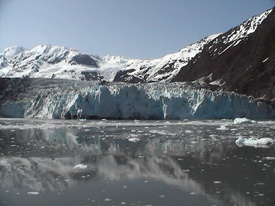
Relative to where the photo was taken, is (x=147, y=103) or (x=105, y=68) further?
(x=105, y=68)

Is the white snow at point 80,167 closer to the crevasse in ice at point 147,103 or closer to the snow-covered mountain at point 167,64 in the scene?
the crevasse in ice at point 147,103

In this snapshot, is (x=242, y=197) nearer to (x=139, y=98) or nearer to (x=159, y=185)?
(x=159, y=185)

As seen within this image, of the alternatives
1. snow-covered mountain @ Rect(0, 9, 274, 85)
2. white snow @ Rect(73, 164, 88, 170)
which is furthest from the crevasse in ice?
snow-covered mountain @ Rect(0, 9, 274, 85)

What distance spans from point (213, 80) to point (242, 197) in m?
53.2

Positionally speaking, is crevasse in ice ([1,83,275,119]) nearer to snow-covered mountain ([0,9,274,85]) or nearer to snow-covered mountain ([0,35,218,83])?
snow-covered mountain ([0,9,274,85])

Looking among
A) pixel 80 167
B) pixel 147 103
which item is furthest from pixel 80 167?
pixel 147 103

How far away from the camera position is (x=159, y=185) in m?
5.45

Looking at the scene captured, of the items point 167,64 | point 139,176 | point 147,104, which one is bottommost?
point 139,176

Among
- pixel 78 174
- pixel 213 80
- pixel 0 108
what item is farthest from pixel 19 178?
pixel 213 80

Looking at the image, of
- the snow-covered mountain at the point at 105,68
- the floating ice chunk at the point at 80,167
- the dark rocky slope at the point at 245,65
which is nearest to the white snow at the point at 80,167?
the floating ice chunk at the point at 80,167

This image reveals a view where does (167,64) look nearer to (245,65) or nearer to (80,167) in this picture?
(245,65)

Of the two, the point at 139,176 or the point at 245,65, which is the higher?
the point at 245,65

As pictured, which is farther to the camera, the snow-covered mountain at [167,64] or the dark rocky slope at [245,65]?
the snow-covered mountain at [167,64]

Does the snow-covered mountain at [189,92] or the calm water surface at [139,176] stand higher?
the snow-covered mountain at [189,92]
